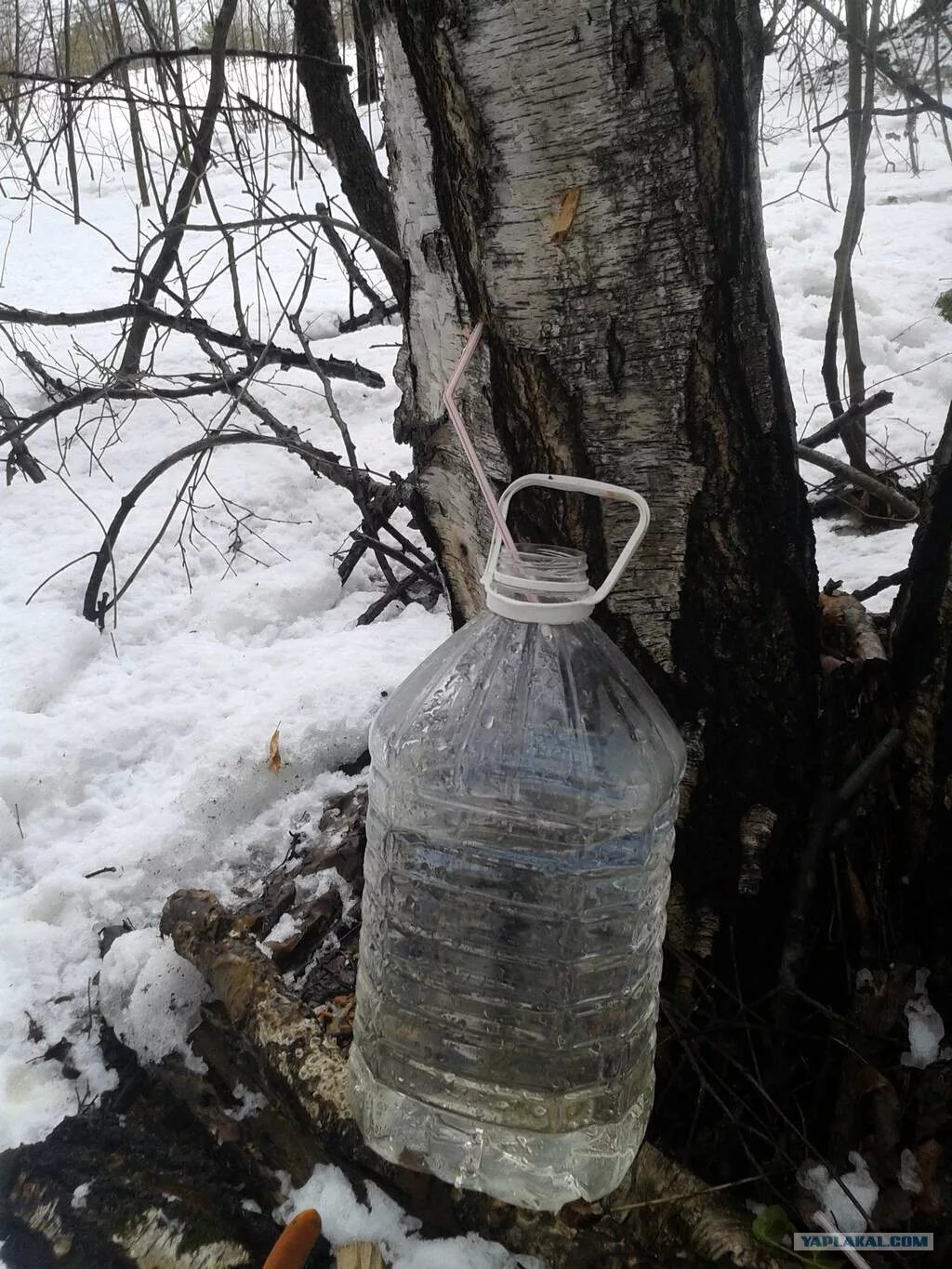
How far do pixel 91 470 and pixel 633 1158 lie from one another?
11.5 ft

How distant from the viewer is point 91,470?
3.81m

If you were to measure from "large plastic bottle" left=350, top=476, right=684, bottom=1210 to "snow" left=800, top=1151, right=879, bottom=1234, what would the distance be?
259 mm

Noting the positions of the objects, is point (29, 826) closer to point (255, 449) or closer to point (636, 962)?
point (636, 962)

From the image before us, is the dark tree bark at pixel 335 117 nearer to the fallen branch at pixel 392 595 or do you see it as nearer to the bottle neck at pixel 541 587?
the fallen branch at pixel 392 595

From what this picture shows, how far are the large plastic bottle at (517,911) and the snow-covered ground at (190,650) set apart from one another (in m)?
0.22

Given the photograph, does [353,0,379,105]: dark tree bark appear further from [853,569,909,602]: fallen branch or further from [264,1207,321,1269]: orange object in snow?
[264,1207,321,1269]: orange object in snow

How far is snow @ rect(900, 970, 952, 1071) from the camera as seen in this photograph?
1.29 m

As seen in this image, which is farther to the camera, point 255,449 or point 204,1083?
point 255,449

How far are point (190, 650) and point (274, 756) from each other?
0.73m

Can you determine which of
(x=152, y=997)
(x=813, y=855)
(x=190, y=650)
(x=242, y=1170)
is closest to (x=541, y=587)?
(x=813, y=855)

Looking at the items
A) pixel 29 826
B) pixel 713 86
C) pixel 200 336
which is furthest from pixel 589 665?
pixel 200 336

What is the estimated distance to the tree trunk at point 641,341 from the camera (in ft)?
3.12

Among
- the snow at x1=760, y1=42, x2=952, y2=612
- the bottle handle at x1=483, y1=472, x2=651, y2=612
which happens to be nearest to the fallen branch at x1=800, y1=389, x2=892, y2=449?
the snow at x1=760, y1=42, x2=952, y2=612

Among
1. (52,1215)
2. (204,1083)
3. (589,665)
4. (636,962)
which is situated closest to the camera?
(589,665)
